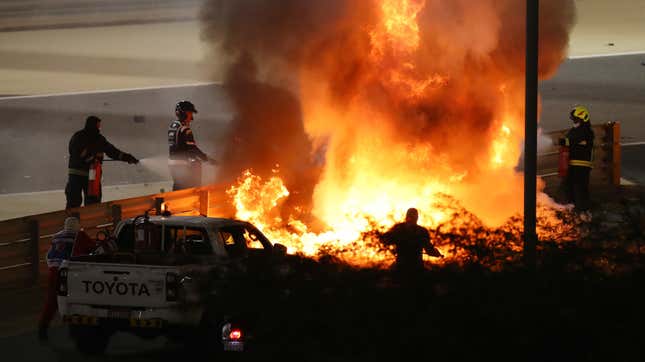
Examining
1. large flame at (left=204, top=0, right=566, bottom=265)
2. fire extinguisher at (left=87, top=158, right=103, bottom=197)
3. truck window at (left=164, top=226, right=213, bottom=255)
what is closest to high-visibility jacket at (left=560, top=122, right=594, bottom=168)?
large flame at (left=204, top=0, right=566, bottom=265)

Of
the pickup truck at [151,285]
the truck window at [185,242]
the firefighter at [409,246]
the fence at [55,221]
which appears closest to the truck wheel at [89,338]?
the pickup truck at [151,285]

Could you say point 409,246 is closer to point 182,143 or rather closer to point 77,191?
point 182,143

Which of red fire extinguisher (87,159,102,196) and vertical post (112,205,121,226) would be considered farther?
red fire extinguisher (87,159,102,196)

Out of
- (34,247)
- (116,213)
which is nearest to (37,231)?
(34,247)

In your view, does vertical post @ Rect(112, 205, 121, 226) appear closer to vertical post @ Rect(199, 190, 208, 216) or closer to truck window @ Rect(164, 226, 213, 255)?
vertical post @ Rect(199, 190, 208, 216)

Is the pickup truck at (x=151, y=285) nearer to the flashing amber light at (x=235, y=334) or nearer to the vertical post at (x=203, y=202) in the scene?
the flashing amber light at (x=235, y=334)

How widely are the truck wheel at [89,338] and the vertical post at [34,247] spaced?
486cm

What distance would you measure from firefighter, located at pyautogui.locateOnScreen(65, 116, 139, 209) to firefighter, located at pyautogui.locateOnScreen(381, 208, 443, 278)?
899 centimetres

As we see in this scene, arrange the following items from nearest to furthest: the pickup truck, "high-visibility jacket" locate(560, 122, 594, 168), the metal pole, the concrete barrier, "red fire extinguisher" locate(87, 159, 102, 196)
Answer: the pickup truck, the metal pole, the concrete barrier, "red fire extinguisher" locate(87, 159, 102, 196), "high-visibility jacket" locate(560, 122, 594, 168)

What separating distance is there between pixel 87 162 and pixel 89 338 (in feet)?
24.9

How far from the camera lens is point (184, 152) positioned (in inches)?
801

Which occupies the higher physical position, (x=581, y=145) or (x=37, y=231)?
(x=581, y=145)

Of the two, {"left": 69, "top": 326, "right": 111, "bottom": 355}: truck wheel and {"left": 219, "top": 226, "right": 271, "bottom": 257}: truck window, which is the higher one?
{"left": 219, "top": 226, "right": 271, "bottom": 257}: truck window

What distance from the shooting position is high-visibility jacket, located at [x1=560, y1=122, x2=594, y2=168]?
21.6 meters
